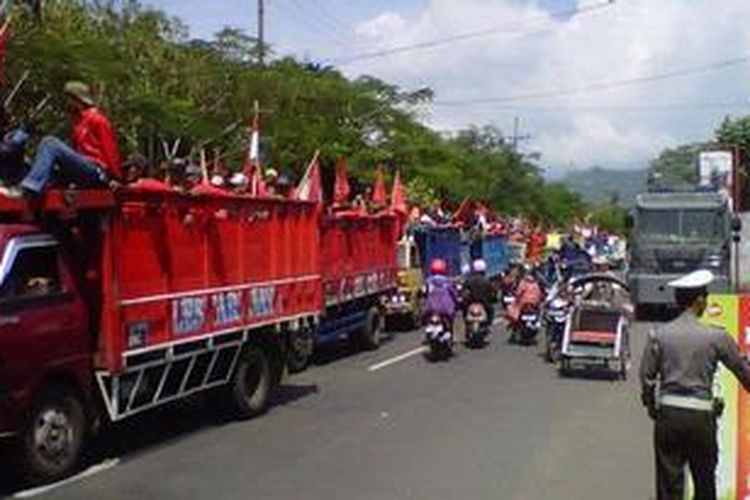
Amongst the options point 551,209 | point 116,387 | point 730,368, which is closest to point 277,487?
point 116,387

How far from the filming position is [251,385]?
15078 mm

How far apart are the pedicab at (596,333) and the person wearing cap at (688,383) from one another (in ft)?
35.5

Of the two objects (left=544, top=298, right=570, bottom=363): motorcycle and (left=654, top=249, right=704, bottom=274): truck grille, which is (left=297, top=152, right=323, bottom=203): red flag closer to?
(left=544, top=298, right=570, bottom=363): motorcycle

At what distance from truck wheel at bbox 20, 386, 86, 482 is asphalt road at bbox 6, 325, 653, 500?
216 millimetres

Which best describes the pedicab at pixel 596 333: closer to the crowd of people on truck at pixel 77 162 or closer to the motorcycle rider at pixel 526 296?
the motorcycle rider at pixel 526 296

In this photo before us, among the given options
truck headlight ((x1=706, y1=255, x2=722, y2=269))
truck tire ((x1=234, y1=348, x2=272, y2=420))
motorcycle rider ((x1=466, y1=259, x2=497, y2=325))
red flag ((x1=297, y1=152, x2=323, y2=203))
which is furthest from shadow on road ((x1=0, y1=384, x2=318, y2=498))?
truck headlight ((x1=706, y1=255, x2=722, y2=269))

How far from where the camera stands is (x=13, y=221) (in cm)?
1130

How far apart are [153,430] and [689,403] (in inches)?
278

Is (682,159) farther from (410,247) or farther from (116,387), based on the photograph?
(116,387)

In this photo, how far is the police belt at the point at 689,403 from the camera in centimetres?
818

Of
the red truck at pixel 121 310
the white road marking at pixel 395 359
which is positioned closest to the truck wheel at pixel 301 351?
the white road marking at pixel 395 359

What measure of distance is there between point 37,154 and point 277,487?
3374 mm

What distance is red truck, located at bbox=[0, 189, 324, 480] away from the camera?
1091 centimetres

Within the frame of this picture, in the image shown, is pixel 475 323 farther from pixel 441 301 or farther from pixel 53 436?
pixel 53 436
